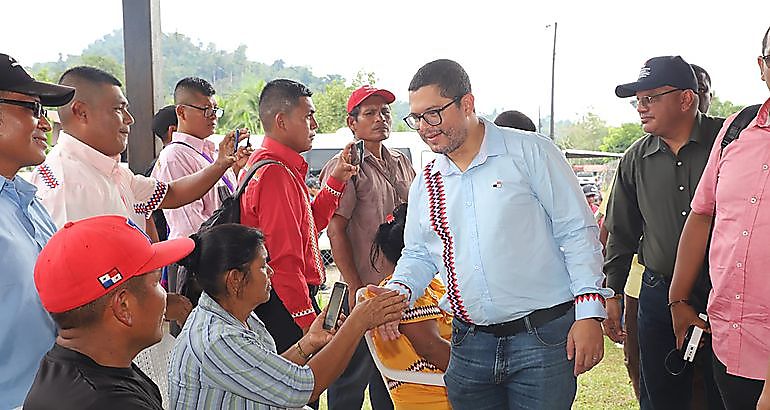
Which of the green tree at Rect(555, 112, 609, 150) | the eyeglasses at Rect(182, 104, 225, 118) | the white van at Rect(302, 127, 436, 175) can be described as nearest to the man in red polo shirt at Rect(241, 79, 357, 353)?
the eyeglasses at Rect(182, 104, 225, 118)

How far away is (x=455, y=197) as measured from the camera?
206 cm

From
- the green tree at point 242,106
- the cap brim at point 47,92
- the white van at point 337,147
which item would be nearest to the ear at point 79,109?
the cap brim at point 47,92

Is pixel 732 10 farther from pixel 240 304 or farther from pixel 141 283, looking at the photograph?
pixel 141 283

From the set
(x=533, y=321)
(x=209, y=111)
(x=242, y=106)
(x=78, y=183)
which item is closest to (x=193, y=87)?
(x=209, y=111)

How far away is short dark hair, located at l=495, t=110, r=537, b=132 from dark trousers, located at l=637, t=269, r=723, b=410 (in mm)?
847

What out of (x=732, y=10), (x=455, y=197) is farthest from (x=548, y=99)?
(x=455, y=197)

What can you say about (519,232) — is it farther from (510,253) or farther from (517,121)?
(517,121)

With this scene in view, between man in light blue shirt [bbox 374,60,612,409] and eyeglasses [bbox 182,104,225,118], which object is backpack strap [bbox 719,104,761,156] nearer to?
man in light blue shirt [bbox 374,60,612,409]

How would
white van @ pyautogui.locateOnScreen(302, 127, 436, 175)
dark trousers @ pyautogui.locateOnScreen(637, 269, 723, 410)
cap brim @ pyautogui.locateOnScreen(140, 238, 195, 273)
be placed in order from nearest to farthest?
1. cap brim @ pyautogui.locateOnScreen(140, 238, 195, 273)
2. dark trousers @ pyautogui.locateOnScreen(637, 269, 723, 410)
3. white van @ pyautogui.locateOnScreen(302, 127, 436, 175)

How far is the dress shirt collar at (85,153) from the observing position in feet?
8.01

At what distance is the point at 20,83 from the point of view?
1.79 metres

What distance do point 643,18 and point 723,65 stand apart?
0.79 m

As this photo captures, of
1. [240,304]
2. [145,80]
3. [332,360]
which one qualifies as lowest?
[332,360]

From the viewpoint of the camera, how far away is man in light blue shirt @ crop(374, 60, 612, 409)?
6.38 feet
